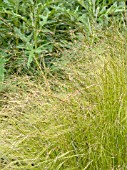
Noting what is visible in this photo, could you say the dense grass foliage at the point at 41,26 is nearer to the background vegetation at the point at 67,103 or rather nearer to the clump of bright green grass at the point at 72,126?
the background vegetation at the point at 67,103

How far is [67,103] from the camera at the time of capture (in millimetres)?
2127

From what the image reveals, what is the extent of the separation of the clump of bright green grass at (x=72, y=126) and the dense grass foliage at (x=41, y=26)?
0.40 m

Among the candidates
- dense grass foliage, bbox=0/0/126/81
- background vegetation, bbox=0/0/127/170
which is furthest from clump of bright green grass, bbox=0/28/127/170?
dense grass foliage, bbox=0/0/126/81

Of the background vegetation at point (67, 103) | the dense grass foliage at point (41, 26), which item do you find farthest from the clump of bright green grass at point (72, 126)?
the dense grass foliage at point (41, 26)

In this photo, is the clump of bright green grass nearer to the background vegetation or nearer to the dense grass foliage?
the background vegetation

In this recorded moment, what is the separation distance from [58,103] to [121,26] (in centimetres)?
88

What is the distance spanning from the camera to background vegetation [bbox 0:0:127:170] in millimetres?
2084

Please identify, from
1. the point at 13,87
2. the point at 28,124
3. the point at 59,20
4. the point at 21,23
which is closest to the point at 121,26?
the point at 59,20

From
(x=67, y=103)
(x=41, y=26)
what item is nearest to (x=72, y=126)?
(x=67, y=103)

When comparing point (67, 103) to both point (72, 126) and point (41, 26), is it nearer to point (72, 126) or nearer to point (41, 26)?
point (72, 126)

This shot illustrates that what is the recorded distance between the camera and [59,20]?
286cm

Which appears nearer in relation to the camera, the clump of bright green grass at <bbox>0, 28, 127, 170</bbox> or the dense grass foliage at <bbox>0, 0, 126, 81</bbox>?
the clump of bright green grass at <bbox>0, 28, 127, 170</bbox>

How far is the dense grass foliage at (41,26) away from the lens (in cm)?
272

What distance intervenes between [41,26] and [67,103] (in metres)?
0.73
